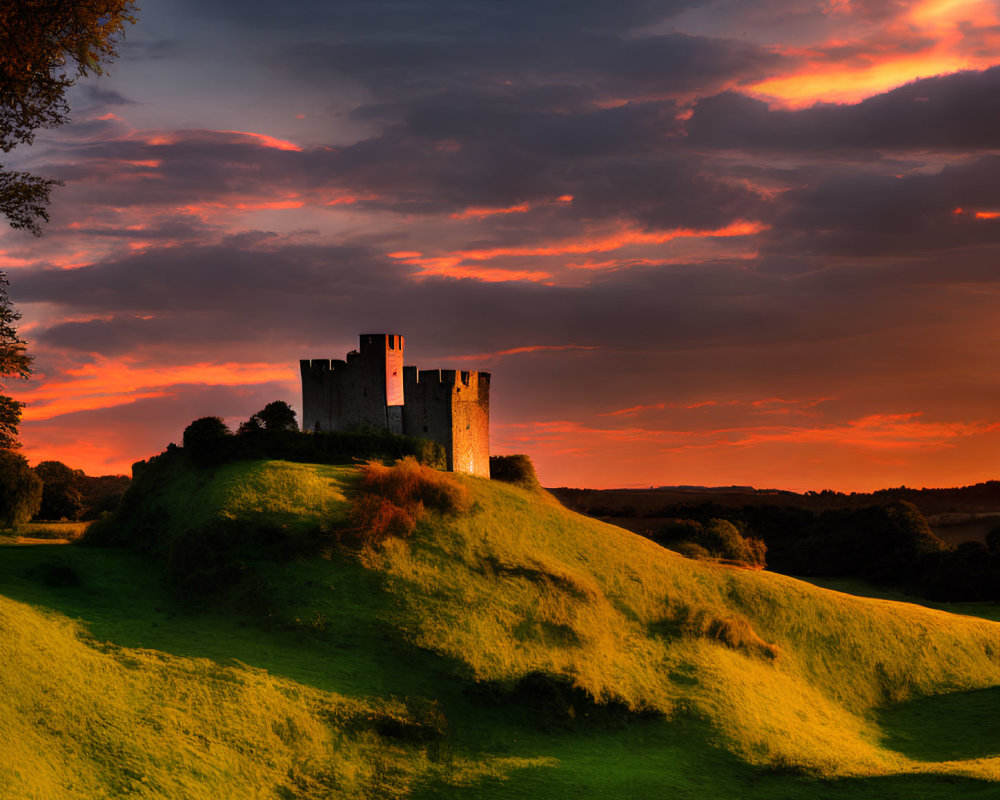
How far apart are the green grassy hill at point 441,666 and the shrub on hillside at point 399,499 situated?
0.58m

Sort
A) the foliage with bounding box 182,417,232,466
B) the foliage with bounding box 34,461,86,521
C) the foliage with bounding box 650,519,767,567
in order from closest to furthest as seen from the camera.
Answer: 1. the foliage with bounding box 182,417,232,466
2. the foliage with bounding box 650,519,767,567
3. the foliage with bounding box 34,461,86,521

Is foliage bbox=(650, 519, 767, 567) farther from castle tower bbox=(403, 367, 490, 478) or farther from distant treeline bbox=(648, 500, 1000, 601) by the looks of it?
castle tower bbox=(403, 367, 490, 478)

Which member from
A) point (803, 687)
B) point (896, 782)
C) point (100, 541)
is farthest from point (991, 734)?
point (100, 541)

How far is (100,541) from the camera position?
36125mm

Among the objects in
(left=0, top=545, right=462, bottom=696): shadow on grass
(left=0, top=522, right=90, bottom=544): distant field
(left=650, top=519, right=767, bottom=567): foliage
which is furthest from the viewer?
(left=650, top=519, right=767, bottom=567): foliage

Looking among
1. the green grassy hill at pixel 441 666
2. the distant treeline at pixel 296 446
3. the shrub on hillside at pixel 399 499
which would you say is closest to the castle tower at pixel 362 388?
the distant treeline at pixel 296 446

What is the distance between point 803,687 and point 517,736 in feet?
46.6

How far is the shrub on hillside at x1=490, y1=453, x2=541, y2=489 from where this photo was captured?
151 ft

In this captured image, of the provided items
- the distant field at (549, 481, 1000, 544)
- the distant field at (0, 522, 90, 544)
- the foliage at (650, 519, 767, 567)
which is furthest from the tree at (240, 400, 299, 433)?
the distant field at (549, 481, 1000, 544)

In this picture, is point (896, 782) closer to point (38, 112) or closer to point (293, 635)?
point (293, 635)

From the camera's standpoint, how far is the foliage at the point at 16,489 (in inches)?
1770

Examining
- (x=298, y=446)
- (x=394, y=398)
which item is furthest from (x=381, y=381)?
(x=298, y=446)

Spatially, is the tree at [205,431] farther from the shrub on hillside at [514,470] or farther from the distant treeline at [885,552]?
the distant treeline at [885,552]

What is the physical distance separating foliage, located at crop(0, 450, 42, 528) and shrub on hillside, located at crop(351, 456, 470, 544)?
793 inches
